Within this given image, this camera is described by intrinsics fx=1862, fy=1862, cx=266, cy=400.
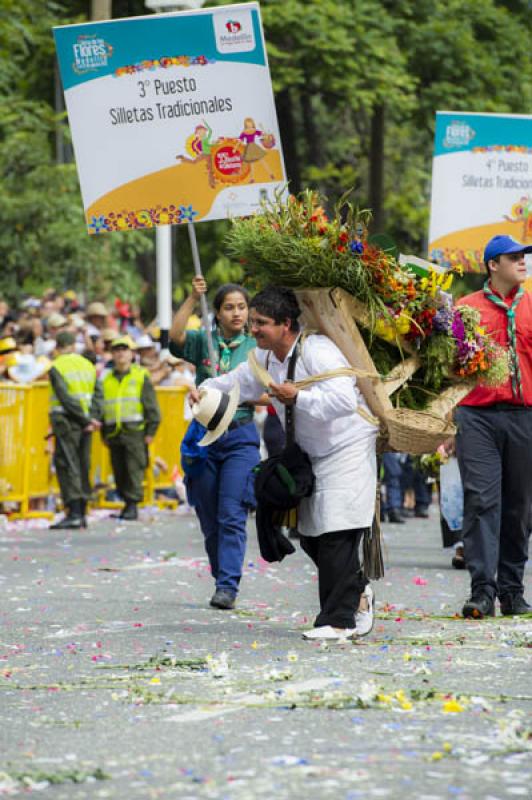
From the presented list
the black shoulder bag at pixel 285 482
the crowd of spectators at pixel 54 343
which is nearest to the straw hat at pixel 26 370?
the crowd of spectators at pixel 54 343

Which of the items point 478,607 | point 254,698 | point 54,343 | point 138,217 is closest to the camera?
point 254,698

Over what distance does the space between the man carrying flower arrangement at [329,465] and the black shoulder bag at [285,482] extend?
4 cm

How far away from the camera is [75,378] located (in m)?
17.7

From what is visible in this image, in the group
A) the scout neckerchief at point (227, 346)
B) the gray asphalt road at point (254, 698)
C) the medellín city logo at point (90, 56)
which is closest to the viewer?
the gray asphalt road at point (254, 698)

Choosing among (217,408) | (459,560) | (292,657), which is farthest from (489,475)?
(459,560)

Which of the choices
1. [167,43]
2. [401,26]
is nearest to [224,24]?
[167,43]

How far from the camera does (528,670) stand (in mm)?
7609

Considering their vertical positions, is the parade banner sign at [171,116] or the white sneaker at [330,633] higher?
the parade banner sign at [171,116]

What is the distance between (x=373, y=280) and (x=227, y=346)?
193cm

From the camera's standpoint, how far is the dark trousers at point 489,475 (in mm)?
9492

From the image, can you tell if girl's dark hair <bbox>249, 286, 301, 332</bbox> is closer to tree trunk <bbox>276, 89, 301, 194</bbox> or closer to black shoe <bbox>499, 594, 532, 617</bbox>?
black shoe <bbox>499, 594, 532, 617</bbox>

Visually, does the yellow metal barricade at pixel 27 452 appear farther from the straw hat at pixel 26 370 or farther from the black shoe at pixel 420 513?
the black shoe at pixel 420 513

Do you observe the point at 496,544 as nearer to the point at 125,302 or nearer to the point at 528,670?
the point at 528,670

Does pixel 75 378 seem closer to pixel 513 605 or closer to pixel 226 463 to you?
pixel 226 463
